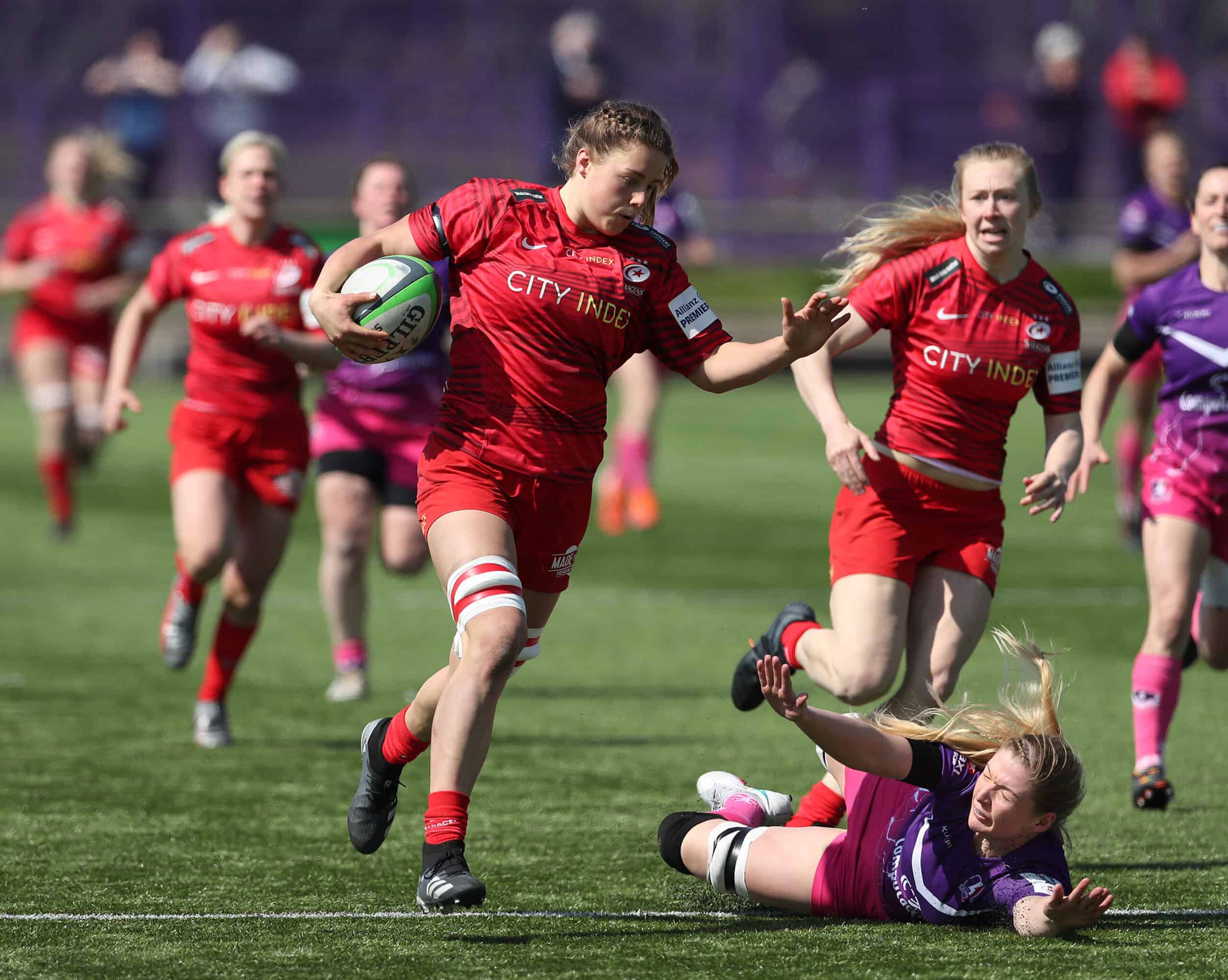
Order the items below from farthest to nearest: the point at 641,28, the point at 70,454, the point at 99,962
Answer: the point at 641,28
the point at 70,454
the point at 99,962

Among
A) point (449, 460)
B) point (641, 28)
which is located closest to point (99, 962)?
point (449, 460)

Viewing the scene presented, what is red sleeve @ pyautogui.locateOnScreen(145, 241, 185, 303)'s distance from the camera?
293 inches

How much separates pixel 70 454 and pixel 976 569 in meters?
8.78

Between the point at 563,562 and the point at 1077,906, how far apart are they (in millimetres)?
1614

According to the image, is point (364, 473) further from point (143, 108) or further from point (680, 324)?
point (143, 108)

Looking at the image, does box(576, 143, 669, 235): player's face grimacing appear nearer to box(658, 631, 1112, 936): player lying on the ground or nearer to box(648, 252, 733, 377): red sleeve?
box(648, 252, 733, 377): red sleeve

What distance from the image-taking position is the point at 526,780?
6.77 m

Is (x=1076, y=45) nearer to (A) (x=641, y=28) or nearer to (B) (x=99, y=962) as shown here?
(A) (x=641, y=28)

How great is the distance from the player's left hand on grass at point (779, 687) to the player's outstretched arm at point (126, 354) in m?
3.91

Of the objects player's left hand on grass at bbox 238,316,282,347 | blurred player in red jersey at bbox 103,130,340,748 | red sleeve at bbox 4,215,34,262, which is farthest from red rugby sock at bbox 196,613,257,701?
red sleeve at bbox 4,215,34,262

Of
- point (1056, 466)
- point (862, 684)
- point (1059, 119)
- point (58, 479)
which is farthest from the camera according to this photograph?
point (1059, 119)

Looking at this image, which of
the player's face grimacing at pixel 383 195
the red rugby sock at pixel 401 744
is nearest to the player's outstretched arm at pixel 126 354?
the player's face grimacing at pixel 383 195

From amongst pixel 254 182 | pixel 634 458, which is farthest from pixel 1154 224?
pixel 254 182

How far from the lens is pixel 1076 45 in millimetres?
22781
